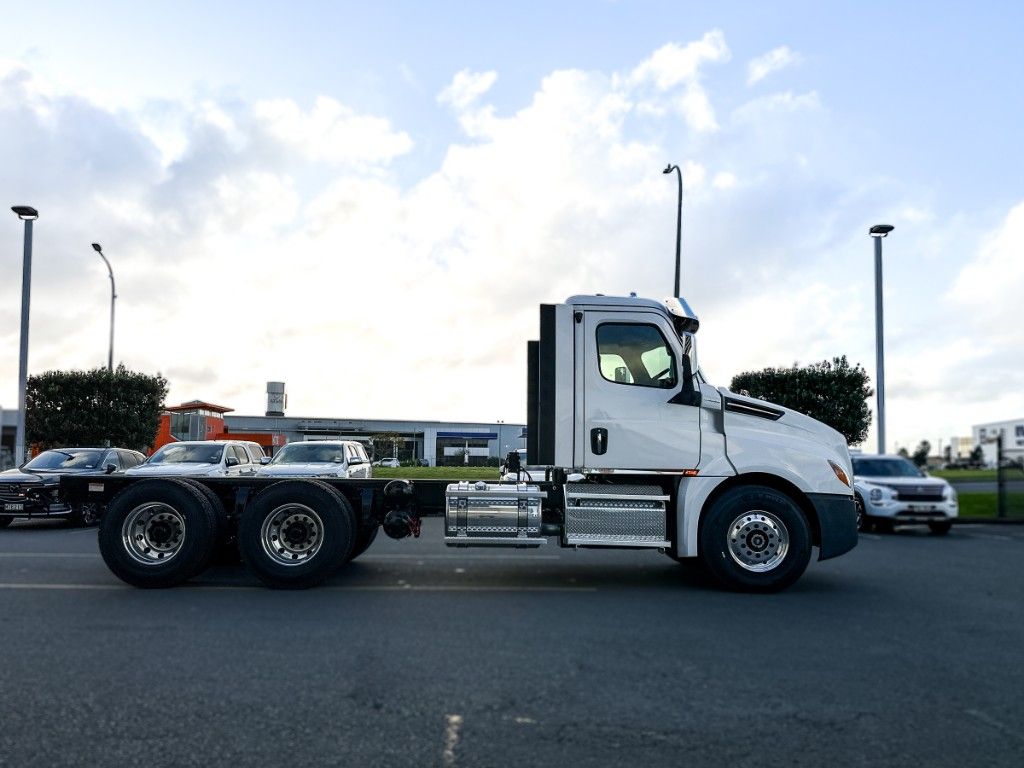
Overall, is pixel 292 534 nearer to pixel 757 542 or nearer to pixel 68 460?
pixel 757 542

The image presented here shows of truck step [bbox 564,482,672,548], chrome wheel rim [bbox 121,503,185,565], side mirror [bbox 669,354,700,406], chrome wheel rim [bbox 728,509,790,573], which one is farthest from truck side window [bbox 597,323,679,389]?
chrome wheel rim [bbox 121,503,185,565]

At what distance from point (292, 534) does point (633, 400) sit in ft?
12.8

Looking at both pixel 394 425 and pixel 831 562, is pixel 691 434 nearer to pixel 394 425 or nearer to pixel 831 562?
pixel 831 562

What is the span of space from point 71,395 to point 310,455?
18462 mm

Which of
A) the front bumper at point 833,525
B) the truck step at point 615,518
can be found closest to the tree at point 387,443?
the truck step at point 615,518

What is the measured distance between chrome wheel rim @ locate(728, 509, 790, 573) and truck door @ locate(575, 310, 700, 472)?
808 millimetres

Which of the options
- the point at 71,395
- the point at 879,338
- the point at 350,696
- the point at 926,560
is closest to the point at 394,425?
the point at 71,395

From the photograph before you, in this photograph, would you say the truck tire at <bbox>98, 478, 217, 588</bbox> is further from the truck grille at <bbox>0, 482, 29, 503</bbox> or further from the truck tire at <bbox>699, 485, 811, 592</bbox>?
the truck grille at <bbox>0, 482, 29, 503</bbox>

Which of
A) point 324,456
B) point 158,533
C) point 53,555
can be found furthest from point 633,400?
point 324,456

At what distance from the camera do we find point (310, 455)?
16719 millimetres

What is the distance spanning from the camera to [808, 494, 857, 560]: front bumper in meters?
8.66

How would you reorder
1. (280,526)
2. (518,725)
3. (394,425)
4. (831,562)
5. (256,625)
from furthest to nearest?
(394,425)
(831,562)
(280,526)
(256,625)
(518,725)

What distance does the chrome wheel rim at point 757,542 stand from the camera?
336 inches

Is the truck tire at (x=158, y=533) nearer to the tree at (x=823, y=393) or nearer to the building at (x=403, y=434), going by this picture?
the tree at (x=823, y=393)
